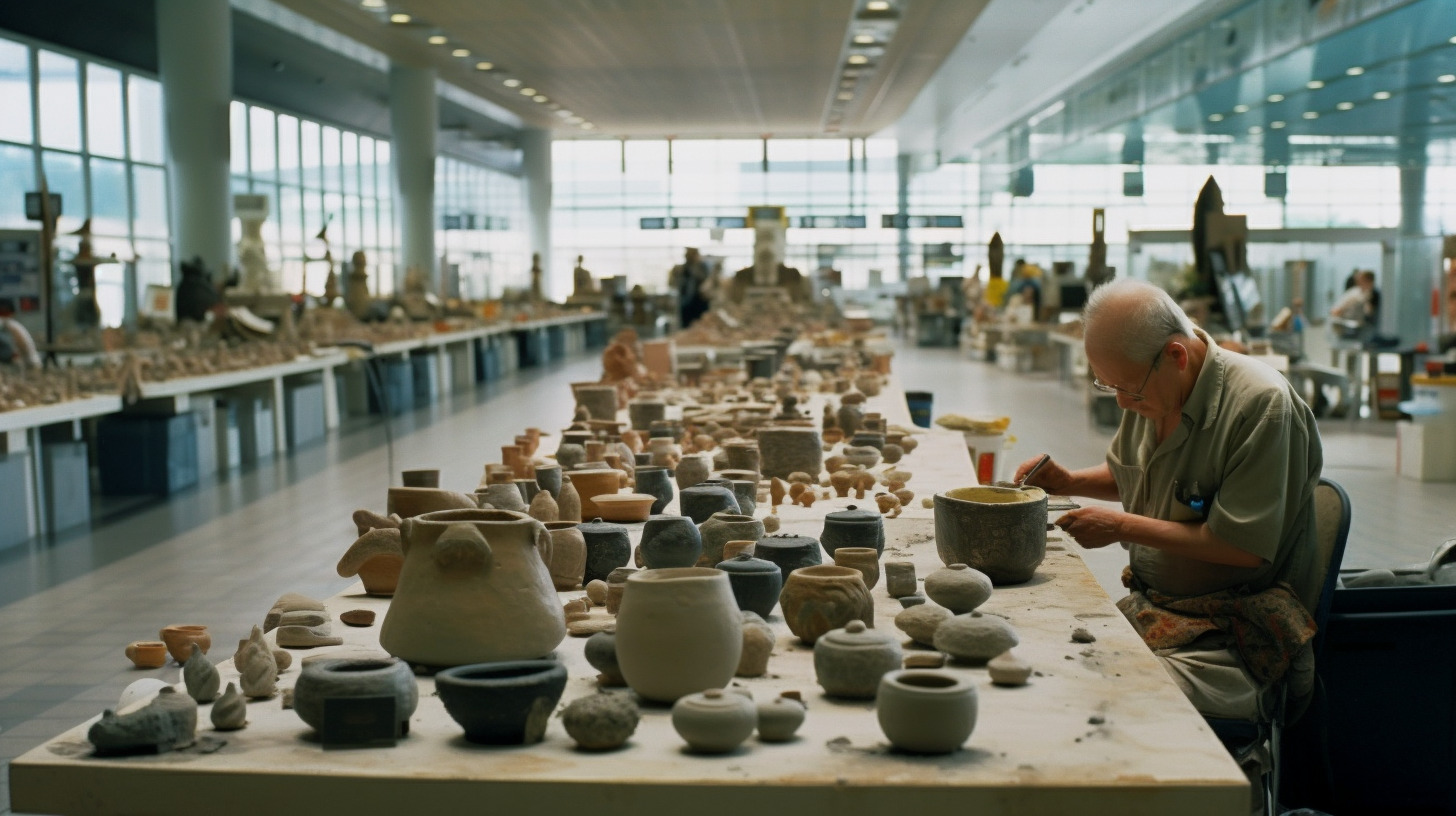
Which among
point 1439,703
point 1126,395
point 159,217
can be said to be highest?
point 159,217

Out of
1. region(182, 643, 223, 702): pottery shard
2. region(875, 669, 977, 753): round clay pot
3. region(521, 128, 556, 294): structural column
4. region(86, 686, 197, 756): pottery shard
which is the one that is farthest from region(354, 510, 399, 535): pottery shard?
region(521, 128, 556, 294): structural column

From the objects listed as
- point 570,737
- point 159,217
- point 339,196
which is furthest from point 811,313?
point 570,737

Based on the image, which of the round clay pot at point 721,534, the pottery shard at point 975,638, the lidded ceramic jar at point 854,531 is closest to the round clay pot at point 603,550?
the round clay pot at point 721,534

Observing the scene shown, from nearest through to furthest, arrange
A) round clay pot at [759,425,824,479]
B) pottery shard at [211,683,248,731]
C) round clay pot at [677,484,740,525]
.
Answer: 1. pottery shard at [211,683,248,731]
2. round clay pot at [677,484,740,525]
3. round clay pot at [759,425,824,479]

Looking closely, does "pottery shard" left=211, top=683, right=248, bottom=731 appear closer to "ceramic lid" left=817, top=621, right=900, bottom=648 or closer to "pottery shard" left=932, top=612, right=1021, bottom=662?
"ceramic lid" left=817, top=621, right=900, bottom=648

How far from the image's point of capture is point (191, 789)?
6.37 feet

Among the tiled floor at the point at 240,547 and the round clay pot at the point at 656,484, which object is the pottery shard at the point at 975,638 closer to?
the round clay pot at the point at 656,484

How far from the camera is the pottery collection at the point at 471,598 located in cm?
233

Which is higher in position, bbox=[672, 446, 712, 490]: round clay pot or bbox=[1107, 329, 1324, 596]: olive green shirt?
bbox=[1107, 329, 1324, 596]: olive green shirt

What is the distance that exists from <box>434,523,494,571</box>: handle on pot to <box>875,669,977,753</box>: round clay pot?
2.40 ft

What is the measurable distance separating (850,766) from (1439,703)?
200cm

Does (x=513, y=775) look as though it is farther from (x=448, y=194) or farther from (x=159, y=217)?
(x=448, y=194)

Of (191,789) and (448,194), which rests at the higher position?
(448,194)

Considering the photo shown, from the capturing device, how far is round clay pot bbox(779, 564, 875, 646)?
257 centimetres
